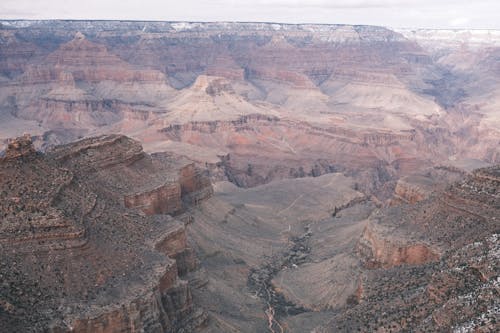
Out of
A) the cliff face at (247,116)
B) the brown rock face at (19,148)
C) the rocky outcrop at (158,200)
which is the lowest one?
the cliff face at (247,116)

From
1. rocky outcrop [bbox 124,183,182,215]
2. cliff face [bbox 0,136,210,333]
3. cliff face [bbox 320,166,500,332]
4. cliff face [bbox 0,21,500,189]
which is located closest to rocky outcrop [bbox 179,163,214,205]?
rocky outcrop [bbox 124,183,182,215]

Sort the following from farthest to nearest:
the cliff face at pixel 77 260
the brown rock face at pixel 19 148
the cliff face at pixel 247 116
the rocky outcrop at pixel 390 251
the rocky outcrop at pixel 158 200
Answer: the cliff face at pixel 247 116 < the rocky outcrop at pixel 158 200 < the rocky outcrop at pixel 390 251 < the brown rock face at pixel 19 148 < the cliff face at pixel 77 260

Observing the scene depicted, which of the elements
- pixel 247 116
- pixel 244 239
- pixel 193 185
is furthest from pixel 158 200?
pixel 247 116

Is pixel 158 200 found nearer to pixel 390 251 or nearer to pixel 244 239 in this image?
pixel 244 239

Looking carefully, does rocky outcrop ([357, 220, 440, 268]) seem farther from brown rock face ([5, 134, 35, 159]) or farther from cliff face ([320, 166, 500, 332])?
brown rock face ([5, 134, 35, 159])

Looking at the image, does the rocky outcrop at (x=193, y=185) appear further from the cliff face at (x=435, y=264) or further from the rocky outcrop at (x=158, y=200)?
the cliff face at (x=435, y=264)

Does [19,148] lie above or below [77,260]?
above

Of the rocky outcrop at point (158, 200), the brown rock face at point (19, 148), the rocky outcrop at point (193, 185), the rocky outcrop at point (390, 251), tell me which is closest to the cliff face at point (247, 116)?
the rocky outcrop at point (193, 185)

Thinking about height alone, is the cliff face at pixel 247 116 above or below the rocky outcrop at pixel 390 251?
below

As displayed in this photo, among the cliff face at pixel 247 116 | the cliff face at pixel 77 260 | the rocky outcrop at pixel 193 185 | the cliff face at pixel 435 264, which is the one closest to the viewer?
the cliff face at pixel 435 264
